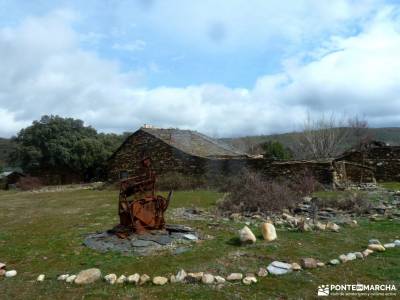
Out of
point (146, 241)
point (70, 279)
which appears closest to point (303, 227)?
point (146, 241)

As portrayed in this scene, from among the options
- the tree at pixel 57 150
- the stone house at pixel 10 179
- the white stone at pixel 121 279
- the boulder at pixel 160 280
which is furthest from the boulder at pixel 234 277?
the stone house at pixel 10 179

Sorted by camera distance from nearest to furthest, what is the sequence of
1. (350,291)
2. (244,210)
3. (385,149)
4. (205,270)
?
(350,291) → (205,270) → (244,210) → (385,149)

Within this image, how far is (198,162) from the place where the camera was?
65.7 feet

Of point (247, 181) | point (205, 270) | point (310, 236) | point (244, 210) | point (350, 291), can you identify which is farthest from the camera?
point (247, 181)

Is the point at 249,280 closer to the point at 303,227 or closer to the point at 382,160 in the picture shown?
the point at 303,227

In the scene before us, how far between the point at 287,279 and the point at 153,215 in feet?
11.0

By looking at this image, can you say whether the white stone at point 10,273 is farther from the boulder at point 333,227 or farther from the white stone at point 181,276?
the boulder at point 333,227

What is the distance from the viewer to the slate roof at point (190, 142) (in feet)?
71.9

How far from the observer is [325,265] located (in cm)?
532

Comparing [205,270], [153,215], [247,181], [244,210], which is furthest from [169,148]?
[205,270]

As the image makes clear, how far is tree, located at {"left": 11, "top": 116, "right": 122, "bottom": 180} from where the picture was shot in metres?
33.9

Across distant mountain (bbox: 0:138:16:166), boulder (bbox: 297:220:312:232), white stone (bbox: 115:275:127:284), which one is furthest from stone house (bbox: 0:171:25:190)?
white stone (bbox: 115:275:127:284)

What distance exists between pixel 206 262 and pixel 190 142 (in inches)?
713

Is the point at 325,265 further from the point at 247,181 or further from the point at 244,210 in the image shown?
the point at 247,181
